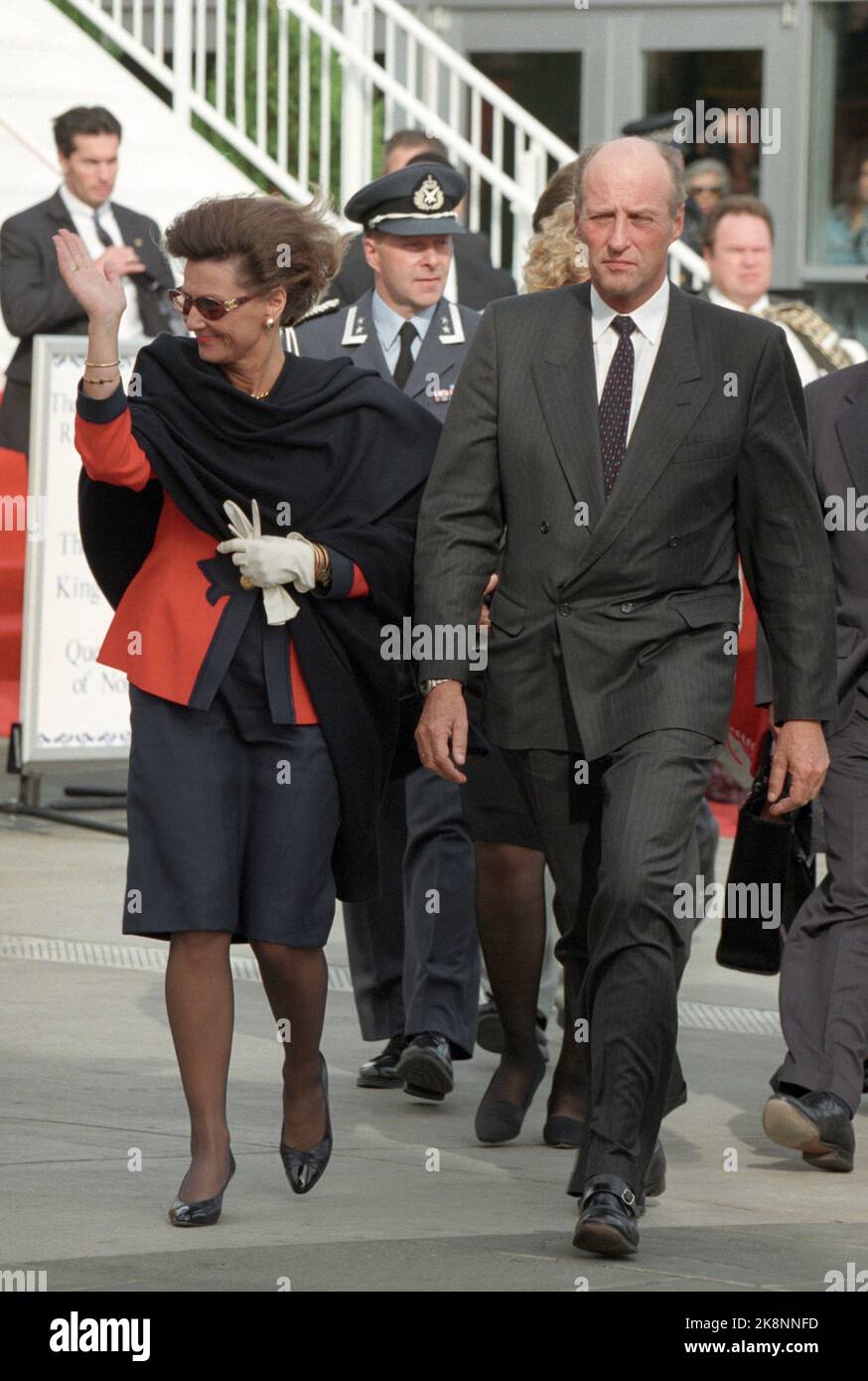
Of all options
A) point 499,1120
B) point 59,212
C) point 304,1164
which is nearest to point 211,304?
point 304,1164

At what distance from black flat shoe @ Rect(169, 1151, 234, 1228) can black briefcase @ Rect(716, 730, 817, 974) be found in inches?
52.1

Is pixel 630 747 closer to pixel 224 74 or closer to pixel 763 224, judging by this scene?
pixel 763 224

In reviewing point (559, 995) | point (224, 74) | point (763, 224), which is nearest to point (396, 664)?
point (559, 995)

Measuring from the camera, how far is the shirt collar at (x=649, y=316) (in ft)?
18.0

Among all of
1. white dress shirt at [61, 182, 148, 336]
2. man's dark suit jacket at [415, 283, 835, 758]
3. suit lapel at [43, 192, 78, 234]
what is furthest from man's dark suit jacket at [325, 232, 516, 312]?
man's dark suit jacket at [415, 283, 835, 758]

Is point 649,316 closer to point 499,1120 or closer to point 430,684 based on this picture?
point 430,684

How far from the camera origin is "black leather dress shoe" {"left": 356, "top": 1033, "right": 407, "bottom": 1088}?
22.3 ft

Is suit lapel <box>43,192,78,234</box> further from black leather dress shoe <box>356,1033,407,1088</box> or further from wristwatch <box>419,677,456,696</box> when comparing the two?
wristwatch <box>419,677,456,696</box>

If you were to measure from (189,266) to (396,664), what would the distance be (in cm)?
88

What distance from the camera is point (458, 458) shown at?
550 cm

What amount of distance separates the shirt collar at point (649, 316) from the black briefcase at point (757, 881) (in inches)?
35.9

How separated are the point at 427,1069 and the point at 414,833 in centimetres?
66

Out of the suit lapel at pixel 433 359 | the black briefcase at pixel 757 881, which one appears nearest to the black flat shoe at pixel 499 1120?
the black briefcase at pixel 757 881
